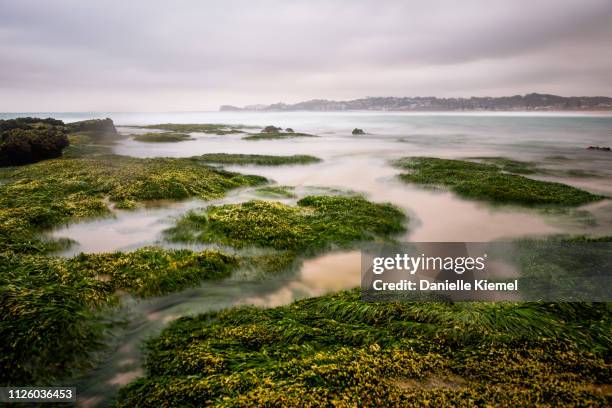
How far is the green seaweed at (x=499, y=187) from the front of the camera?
40.8ft

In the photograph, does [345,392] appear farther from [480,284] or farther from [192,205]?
[192,205]

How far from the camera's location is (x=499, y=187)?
13609 millimetres

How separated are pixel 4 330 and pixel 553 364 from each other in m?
6.77

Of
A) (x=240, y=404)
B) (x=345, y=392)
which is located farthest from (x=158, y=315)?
(x=345, y=392)

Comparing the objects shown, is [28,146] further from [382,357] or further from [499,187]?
[499,187]

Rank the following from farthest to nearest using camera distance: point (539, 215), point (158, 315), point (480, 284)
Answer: point (539, 215) < point (480, 284) < point (158, 315)

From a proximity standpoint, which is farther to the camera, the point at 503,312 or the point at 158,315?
the point at 158,315

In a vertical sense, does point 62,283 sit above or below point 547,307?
above

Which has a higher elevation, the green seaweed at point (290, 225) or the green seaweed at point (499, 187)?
the green seaweed at point (499, 187)

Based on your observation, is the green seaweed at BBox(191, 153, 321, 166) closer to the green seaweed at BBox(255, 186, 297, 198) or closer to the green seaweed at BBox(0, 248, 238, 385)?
the green seaweed at BBox(255, 186, 297, 198)

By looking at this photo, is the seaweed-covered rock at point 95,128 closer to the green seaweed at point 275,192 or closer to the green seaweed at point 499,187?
the green seaweed at point 275,192

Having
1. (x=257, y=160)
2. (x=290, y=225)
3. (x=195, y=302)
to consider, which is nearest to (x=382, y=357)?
(x=195, y=302)

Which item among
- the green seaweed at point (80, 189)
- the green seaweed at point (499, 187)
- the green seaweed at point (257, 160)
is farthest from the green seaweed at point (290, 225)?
the green seaweed at point (257, 160)

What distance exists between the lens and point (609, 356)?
3941 mm
